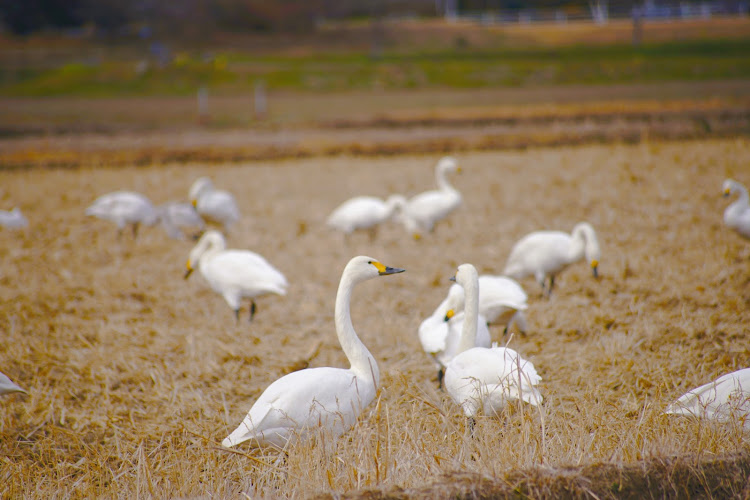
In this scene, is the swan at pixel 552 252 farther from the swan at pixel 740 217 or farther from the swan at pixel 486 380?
the swan at pixel 486 380

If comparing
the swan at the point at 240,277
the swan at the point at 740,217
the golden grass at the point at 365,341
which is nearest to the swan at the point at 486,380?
the golden grass at the point at 365,341

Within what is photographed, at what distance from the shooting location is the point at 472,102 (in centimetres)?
2825

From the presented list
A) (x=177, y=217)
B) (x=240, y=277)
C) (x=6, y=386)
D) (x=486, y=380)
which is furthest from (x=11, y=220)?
(x=486, y=380)

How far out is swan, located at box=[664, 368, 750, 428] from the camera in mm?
3264

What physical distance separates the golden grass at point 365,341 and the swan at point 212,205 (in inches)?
17.2

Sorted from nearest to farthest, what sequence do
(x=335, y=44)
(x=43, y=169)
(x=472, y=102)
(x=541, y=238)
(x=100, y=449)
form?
(x=100, y=449)
(x=541, y=238)
(x=43, y=169)
(x=472, y=102)
(x=335, y=44)

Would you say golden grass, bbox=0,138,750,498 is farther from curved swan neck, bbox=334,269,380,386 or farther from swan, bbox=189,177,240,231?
swan, bbox=189,177,240,231

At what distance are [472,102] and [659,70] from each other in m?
12.6

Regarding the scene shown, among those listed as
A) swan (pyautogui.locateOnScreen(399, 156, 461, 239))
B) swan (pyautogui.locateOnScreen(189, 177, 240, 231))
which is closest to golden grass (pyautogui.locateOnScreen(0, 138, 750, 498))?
swan (pyautogui.locateOnScreen(399, 156, 461, 239))

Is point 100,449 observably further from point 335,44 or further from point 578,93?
point 335,44

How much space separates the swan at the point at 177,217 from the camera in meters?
Answer: 9.66

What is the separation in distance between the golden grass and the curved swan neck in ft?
0.56

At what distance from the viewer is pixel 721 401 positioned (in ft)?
11.3

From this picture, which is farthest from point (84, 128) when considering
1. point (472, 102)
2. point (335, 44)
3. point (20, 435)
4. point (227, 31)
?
point (227, 31)
